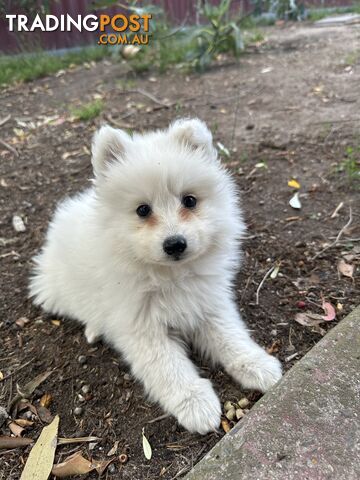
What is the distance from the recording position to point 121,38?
26.9 feet

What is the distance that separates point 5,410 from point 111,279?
920 mm

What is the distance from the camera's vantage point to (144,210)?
7.55 feet

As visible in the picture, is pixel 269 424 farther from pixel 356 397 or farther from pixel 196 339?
pixel 196 339

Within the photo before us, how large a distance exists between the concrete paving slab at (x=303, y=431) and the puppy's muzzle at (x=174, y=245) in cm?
78

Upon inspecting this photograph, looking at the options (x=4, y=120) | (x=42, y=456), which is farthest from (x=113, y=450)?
(x=4, y=120)

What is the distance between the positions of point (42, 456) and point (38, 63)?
8327 millimetres

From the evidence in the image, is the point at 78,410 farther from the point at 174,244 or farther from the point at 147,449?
the point at 174,244

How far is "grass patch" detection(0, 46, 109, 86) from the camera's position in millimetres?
8289

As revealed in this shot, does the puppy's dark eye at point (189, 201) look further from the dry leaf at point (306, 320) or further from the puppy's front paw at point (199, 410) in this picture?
the dry leaf at point (306, 320)

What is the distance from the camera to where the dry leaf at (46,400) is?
97.5 inches

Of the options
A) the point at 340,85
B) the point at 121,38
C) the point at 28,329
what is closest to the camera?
the point at 28,329

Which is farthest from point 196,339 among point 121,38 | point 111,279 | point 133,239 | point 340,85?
point 121,38

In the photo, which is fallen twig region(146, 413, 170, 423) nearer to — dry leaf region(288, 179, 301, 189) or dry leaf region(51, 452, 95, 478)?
dry leaf region(51, 452, 95, 478)

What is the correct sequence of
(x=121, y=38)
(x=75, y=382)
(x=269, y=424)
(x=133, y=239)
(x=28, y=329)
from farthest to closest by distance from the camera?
(x=121, y=38), (x=28, y=329), (x=75, y=382), (x=133, y=239), (x=269, y=424)
